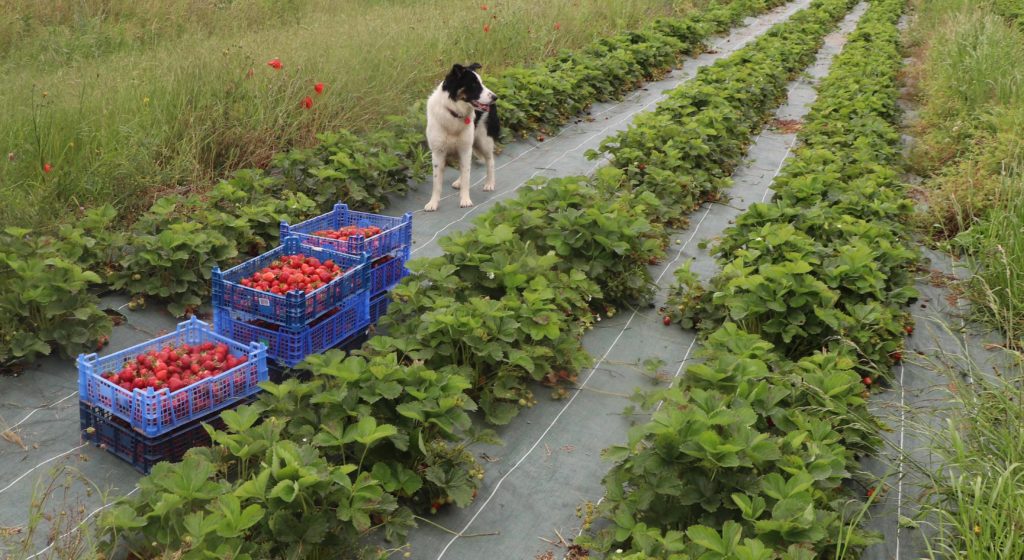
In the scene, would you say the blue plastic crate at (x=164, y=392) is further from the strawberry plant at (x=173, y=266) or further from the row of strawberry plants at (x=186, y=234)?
the strawberry plant at (x=173, y=266)

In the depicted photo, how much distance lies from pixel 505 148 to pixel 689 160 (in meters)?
2.02

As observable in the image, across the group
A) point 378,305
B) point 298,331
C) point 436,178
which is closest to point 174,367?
point 298,331

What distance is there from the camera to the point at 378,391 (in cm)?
352

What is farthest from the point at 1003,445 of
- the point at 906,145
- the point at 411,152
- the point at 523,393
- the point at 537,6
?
the point at 537,6

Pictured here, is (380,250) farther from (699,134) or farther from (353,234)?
(699,134)

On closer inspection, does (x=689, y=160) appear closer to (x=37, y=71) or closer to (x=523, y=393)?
(x=523, y=393)

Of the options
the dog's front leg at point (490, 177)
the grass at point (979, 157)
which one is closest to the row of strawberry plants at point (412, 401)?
the dog's front leg at point (490, 177)

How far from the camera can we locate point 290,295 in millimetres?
4113

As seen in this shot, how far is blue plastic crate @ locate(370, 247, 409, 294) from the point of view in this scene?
4.92 m

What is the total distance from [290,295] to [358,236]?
36.2 inches

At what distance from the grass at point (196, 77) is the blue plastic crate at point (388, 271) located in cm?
226

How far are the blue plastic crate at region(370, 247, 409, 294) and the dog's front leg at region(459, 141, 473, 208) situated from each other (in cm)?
199

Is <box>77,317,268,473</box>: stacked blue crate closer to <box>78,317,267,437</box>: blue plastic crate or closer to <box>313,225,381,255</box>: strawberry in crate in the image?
<box>78,317,267,437</box>: blue plastic crate

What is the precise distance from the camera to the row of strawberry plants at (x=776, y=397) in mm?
3133
